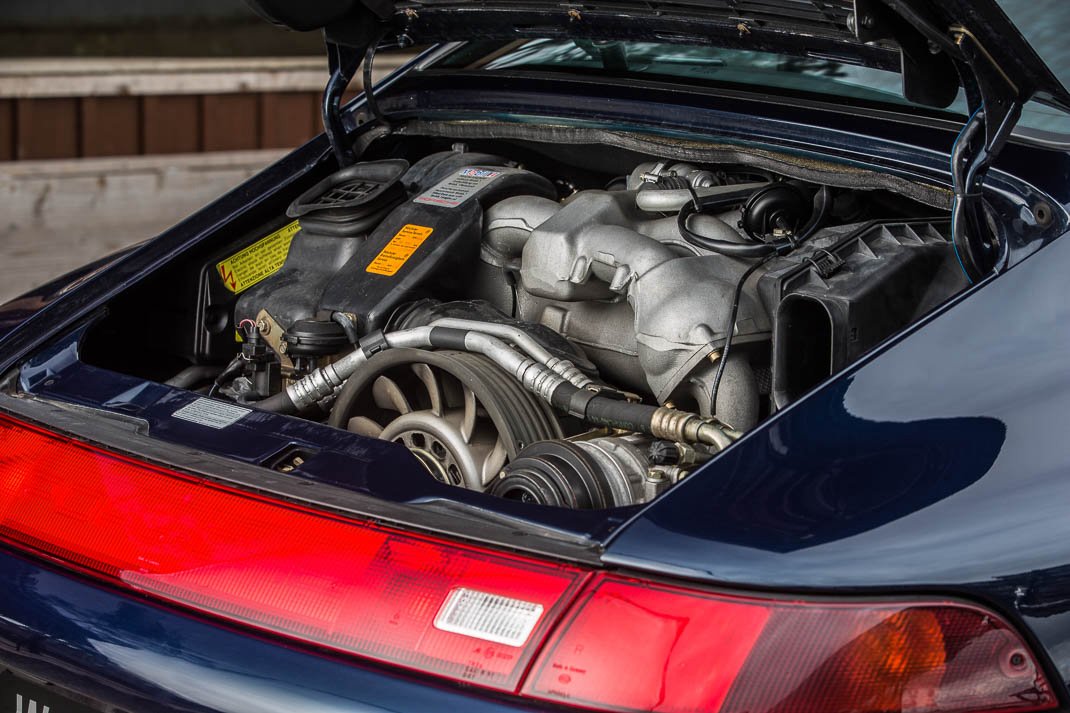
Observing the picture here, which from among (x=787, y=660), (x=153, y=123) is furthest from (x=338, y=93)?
(x=153, y=123)

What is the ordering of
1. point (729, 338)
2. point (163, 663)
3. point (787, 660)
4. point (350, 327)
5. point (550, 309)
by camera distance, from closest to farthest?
point (787, 660), point (163, 663), point (729, 338), point (350, 327), point (550, 309)

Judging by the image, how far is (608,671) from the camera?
4.31ft

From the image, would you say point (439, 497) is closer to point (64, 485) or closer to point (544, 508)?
point (544, 508)

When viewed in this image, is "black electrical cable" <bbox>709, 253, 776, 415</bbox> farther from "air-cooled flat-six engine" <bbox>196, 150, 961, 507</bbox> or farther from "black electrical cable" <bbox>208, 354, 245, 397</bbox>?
"black electrical cable" <bbox>208, 354, 245, 397</bbox>

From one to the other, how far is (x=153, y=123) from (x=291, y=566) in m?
6.67

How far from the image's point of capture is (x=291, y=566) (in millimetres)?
1496

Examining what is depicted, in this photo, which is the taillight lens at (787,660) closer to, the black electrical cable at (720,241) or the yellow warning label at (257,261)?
the black electrical cable at (720,241)

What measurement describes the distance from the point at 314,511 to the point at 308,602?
0.12 metres

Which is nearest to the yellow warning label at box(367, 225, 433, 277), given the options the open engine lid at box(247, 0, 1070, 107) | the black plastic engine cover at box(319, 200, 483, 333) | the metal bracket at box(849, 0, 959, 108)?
the black plastic engine cover at box(319, 200, 483, 333)

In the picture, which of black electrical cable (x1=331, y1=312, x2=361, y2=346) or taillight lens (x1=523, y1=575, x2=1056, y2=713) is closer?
taillight lens (x1=523, y1=575, x2=1056, y2=713)

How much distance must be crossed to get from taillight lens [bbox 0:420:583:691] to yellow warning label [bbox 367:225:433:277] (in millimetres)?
701

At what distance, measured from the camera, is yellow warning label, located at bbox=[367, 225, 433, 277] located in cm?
232

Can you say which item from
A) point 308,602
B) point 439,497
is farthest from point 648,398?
point 308,602

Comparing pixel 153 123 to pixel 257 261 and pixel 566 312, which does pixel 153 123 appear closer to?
pixel 257 261
